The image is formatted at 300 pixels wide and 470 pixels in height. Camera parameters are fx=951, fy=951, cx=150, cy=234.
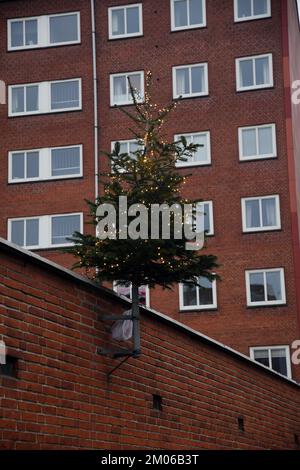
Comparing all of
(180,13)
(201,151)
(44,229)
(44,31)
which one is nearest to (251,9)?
(180,13)

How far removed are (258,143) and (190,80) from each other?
414 centimetres

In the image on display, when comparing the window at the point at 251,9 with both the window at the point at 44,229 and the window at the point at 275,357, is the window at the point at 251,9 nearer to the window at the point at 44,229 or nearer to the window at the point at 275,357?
the window at the point at 44,229

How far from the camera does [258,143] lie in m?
39.1

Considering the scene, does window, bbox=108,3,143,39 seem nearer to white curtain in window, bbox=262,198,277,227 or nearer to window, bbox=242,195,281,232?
window, bbox=242,195,281,232

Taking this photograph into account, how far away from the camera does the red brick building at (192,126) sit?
37.8 meters

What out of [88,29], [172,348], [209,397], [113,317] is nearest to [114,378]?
[113,317]

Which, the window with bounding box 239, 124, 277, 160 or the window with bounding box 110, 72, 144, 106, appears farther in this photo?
the window with bounding box 110, 72, 144, 106

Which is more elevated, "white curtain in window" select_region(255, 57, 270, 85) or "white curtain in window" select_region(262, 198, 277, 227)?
"white curtain in window" select_region(255, 57, 270, 85)

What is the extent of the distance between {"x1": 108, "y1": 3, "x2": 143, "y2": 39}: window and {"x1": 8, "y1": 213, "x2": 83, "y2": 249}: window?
331 inches

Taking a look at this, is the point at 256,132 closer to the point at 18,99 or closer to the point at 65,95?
the point at 65,95

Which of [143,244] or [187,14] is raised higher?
[187,14]

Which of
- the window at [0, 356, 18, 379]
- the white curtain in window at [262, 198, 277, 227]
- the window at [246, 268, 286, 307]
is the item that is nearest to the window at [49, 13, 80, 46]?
the white curtain in window at [262, 198, 277, 227]

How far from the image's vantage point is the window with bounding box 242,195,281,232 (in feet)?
126

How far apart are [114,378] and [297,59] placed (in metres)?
36.4
